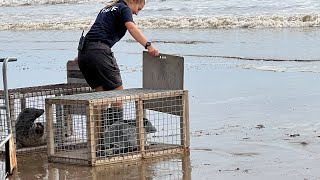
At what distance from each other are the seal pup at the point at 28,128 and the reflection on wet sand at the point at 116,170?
53 centimetres

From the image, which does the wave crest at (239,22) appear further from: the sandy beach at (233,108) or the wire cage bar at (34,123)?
the wire cage bar at (34,123)

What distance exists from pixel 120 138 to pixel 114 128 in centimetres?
11

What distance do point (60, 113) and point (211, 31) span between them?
17.0 metres

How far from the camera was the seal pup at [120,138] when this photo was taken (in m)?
6.89

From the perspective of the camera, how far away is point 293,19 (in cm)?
2652

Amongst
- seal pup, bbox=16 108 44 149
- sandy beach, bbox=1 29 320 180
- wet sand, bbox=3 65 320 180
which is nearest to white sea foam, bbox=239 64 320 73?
sandy beach, bbox=1 29 320 180

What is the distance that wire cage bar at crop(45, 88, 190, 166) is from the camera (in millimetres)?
6750

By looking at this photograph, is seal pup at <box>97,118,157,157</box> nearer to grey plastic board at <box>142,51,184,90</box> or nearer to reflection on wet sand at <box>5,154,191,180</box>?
reflection on wet sand at <box>5,154,191,180</box>

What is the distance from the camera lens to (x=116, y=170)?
21.8 feet

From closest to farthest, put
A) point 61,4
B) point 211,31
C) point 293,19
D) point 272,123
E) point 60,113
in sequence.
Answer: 1. point 60,113
2. point 272,123
3. point 211,31
4. point 293,19
5. point 61,4

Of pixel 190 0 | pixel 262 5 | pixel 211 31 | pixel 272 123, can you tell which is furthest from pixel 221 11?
pixel 272 123

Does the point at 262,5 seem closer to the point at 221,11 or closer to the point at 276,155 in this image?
the point at 221,11

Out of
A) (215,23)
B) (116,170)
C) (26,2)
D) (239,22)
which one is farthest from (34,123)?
(26,2)

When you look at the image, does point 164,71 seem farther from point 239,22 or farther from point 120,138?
point 239,22
